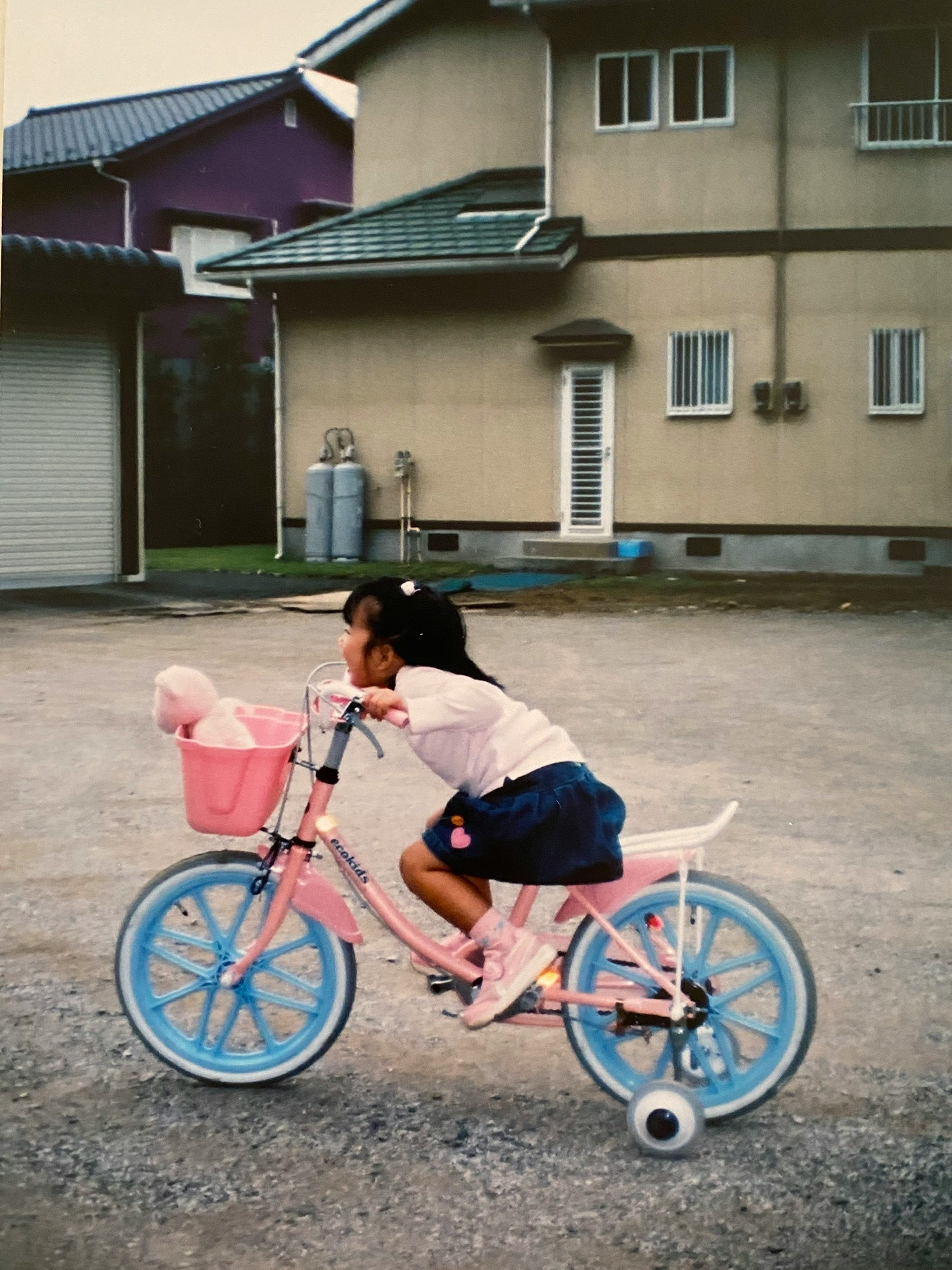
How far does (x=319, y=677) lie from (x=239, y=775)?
6.33 metres

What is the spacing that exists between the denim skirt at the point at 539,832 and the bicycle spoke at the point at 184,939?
55cm

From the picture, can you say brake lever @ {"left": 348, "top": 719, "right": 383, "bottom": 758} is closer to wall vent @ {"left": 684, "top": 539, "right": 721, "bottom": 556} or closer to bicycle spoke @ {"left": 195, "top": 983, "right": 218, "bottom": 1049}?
bicycle spoke @ {"left": 195, "top": 983, "right": 218, "bottom": 1049}

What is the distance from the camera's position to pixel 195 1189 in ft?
10.0

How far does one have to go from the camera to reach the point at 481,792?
3379mm

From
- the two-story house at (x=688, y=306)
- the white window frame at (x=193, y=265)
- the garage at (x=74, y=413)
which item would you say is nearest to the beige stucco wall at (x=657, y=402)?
the two-story house at (x=688, y=306)

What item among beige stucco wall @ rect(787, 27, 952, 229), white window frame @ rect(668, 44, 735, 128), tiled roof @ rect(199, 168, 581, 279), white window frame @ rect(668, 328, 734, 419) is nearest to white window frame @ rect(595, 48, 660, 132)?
white window frame @ rect(668, 44, 735, 128)

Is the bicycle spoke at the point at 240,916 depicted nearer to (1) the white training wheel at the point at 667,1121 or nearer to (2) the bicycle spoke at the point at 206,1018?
(2) the bicycle spoke at the point at 206,1018

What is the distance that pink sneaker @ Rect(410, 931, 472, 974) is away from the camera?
3490mm

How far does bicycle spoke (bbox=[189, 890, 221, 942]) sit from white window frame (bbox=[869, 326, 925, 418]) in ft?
53.7

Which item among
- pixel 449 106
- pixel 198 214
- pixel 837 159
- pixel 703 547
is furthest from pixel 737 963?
pixel 198 214

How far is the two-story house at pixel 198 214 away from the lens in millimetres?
23172

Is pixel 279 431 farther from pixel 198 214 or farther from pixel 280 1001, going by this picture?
pixel 280 1001

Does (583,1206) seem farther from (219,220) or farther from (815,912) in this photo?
(219,220)

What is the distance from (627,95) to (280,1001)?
687 inches
